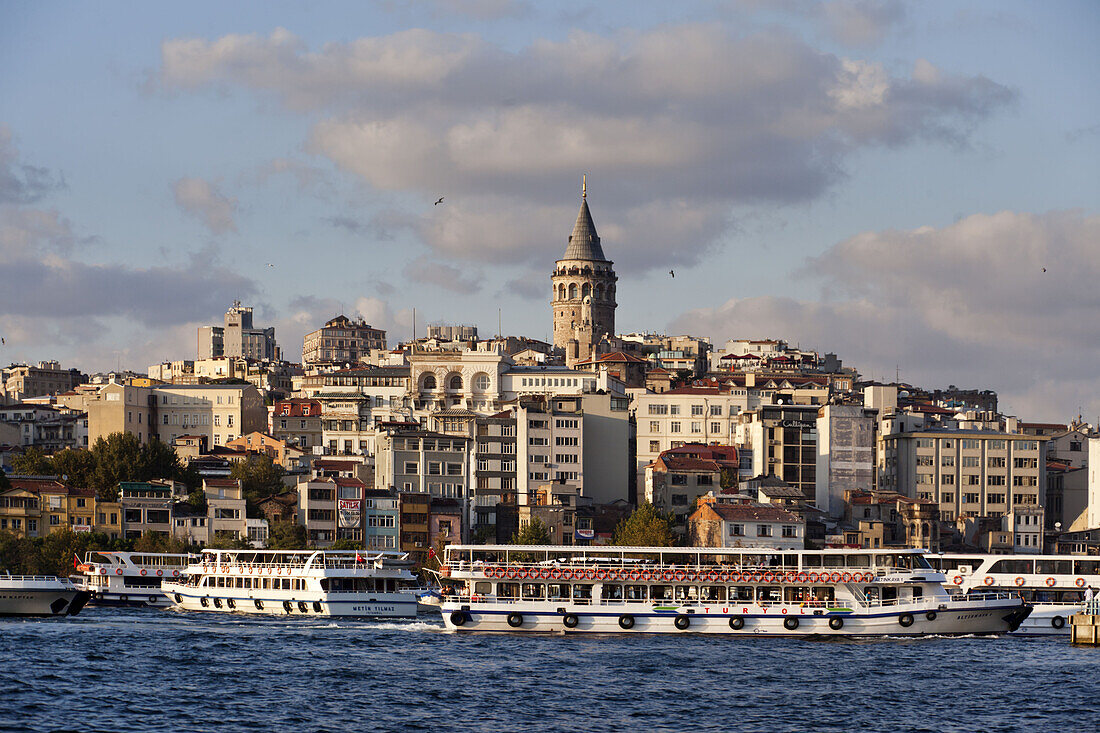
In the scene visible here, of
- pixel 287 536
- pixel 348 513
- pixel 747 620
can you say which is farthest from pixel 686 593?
pixel 348 513

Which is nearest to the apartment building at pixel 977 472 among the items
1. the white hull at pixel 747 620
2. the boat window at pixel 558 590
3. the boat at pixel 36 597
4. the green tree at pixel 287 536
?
the green tree at pixel 287 536

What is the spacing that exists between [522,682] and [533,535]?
1885 inches

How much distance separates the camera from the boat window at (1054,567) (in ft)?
266

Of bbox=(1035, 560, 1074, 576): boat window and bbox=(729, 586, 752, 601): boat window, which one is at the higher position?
bbox=(1035, 560, 1074, 576): boat window

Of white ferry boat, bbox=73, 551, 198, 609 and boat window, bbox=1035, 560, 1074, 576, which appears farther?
white ferry boat, bbox=73, 551, 198, 609

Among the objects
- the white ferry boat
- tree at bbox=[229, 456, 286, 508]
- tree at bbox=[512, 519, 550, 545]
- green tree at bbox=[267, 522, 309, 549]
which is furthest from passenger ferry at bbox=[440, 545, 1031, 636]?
tree at bbox=[229, 456, 286, 508]

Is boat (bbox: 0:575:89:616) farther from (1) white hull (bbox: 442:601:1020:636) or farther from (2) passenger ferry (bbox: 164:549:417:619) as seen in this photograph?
(1) white hull (bbox: 442:601:1020:636)

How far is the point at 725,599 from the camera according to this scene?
74.0 meters

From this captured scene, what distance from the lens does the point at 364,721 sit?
52.1m

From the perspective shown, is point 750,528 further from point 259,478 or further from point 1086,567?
point 259,478

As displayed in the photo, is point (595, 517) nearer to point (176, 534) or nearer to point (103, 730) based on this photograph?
point (176, 534)

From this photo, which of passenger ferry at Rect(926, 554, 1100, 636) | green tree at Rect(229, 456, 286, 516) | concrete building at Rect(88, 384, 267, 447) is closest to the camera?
passenger ferry at Rect(926, 554, 1100, 636)

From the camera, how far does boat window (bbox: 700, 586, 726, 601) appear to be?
243 feet

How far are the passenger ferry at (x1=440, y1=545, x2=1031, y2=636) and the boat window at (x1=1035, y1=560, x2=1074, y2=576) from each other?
23.4 feet
